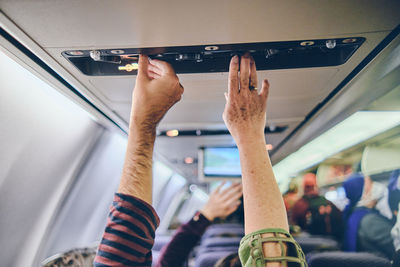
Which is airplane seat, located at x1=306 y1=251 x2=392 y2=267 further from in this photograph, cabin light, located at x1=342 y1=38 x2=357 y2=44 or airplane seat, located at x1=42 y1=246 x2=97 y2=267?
airplane seat, located at x1=42 y1=246 x2=97 y2=267

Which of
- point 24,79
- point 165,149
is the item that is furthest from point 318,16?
point 165,149

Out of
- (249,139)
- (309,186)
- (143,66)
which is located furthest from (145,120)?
(309,186)

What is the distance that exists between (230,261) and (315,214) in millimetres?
3840

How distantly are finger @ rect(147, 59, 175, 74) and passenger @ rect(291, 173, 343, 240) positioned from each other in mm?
4608

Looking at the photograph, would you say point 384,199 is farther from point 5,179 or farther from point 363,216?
point 5,179

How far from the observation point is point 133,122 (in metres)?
1.13

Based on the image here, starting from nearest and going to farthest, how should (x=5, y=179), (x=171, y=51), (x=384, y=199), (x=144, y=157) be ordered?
(x=144, y=157), (x=171, y=51), (x=5, y=179), (x=384, y=199)

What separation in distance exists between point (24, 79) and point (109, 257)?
182 centimetres

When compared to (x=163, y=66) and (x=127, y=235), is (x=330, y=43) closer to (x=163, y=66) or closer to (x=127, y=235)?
(x=163, y=66)

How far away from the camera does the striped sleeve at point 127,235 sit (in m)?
0.87

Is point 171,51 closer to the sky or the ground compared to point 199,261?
closer to the sky

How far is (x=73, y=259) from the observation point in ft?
8.13

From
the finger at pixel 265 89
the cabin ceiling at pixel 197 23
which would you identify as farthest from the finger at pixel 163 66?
the finger at pixel 265 89

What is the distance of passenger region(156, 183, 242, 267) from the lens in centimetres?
200
